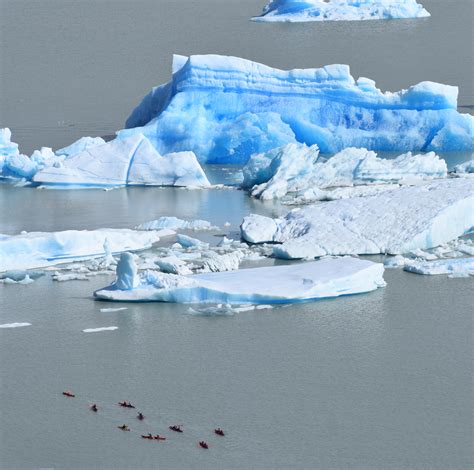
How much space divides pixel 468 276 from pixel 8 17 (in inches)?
1137

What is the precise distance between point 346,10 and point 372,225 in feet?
75.2

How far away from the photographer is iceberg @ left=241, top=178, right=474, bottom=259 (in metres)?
13.1

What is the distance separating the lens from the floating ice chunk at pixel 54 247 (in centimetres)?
1255

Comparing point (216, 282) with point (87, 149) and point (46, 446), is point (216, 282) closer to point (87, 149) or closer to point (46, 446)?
point (46, 446)

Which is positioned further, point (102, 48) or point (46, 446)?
point (102, 48)

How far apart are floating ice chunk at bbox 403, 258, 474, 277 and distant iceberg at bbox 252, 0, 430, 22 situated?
23.2 metres

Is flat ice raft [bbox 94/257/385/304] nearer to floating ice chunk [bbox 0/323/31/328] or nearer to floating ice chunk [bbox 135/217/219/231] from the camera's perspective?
floating ice chunk [bbox 0/323/31/328]

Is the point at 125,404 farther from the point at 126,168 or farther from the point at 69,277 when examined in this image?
the point at 126,168

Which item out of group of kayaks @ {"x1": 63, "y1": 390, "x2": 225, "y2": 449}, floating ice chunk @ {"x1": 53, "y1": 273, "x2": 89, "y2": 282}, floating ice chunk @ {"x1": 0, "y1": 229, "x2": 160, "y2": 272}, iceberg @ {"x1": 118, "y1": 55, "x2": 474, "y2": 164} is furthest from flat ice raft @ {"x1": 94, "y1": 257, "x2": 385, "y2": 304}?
iceberg @ {"x1": 118, "y1": 55, "x2": 474, "y2": 164}

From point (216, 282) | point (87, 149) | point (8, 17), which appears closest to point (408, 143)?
point (87, 149)

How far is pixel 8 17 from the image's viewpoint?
127 ft

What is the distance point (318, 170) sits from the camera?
16266 millimetres

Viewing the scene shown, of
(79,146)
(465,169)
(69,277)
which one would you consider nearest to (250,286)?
(69,277)

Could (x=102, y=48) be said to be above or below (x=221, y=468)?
above
